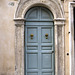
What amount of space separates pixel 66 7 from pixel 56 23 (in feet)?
2.11

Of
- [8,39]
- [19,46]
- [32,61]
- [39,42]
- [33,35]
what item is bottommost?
[32,61]

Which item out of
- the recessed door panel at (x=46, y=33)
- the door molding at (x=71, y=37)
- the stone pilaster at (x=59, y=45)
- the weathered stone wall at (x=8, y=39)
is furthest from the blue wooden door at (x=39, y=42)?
the door molding at (x=71, y=37)

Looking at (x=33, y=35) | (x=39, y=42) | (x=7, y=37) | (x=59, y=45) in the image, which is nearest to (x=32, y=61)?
(x=39, y=42)

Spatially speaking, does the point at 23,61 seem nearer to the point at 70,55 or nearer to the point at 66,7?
the point at 70,55

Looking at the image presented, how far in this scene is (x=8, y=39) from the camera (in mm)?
5121

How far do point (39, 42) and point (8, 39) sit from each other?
1.04 m

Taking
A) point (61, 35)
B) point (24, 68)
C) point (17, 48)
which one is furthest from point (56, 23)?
point (24, 68)

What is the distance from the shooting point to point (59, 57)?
16.9 feet

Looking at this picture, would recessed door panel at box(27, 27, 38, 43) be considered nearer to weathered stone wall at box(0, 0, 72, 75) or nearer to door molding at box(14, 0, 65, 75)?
door molding at box(14, 0, 65, 75)

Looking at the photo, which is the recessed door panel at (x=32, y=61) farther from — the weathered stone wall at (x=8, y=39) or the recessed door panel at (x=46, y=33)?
the recessed door panel at (x=46, y=33)

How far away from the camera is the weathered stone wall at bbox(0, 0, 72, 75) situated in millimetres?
5090

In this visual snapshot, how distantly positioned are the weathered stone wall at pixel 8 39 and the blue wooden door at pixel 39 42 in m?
0.47

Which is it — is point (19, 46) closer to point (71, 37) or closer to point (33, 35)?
point (33, 35)

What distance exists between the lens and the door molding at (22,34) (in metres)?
5.10
